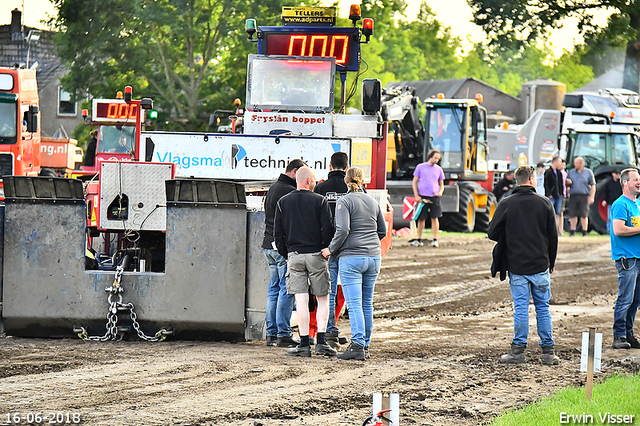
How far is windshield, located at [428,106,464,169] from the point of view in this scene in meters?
26.8

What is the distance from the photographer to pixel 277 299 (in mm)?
9930

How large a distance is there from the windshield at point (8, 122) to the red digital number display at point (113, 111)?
273 centimetres

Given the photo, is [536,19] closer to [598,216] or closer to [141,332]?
[598,216]

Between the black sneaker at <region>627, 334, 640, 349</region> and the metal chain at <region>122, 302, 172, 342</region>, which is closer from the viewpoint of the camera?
the metal chain at <region>122, 302, 172, 342</region>

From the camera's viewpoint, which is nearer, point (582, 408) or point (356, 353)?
point (582, 408)

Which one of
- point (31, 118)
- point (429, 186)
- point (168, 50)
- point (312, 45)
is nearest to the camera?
point (312, 45)

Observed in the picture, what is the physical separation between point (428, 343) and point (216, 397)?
362cm

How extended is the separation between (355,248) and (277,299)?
3.53ft

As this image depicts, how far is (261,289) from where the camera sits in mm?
10070

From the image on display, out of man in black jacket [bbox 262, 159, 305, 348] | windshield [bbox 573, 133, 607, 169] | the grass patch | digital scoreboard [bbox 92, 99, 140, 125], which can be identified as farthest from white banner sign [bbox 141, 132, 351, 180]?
windshield [bbox 573, 133, 607, 169]

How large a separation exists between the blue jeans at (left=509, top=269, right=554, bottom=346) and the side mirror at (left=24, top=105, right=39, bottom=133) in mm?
14687

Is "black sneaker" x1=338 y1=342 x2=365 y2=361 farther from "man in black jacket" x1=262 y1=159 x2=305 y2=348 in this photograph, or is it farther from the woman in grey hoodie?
"man in black jacket" x1=262 y1=159 x2=305 y2=348

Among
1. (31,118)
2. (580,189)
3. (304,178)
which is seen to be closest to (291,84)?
(304,178)

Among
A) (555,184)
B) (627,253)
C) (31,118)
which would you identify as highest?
(31,118)
